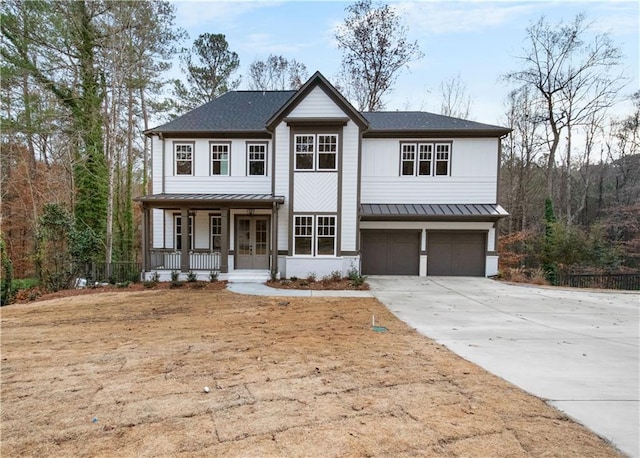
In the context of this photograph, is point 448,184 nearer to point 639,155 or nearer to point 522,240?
point 522,240

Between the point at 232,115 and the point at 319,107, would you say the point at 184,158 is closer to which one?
the point at 232,115

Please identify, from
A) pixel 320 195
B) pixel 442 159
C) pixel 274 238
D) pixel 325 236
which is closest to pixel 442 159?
pixel 442 159

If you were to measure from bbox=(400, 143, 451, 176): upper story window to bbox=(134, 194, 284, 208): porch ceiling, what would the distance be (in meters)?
5.93

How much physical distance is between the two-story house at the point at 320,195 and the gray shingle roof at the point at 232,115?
9 cm

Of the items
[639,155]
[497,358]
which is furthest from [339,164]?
[639,155]

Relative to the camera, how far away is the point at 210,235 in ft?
47.8

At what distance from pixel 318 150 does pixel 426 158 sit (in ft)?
16.3

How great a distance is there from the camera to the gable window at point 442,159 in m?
14.4

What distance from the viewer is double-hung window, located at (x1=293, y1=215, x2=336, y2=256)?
1309 centimetres

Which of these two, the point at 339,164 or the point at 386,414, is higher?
the point at 339,164

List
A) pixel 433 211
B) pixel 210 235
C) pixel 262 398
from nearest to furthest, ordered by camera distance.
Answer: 1. pixel 262 398
2. pixel 433 211
3. pixel 210 235

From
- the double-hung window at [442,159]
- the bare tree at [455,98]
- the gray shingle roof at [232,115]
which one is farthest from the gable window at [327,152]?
the bare tree at [455,98]

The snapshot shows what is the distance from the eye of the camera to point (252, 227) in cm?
1433

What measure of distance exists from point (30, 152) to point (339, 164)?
1762 cm
